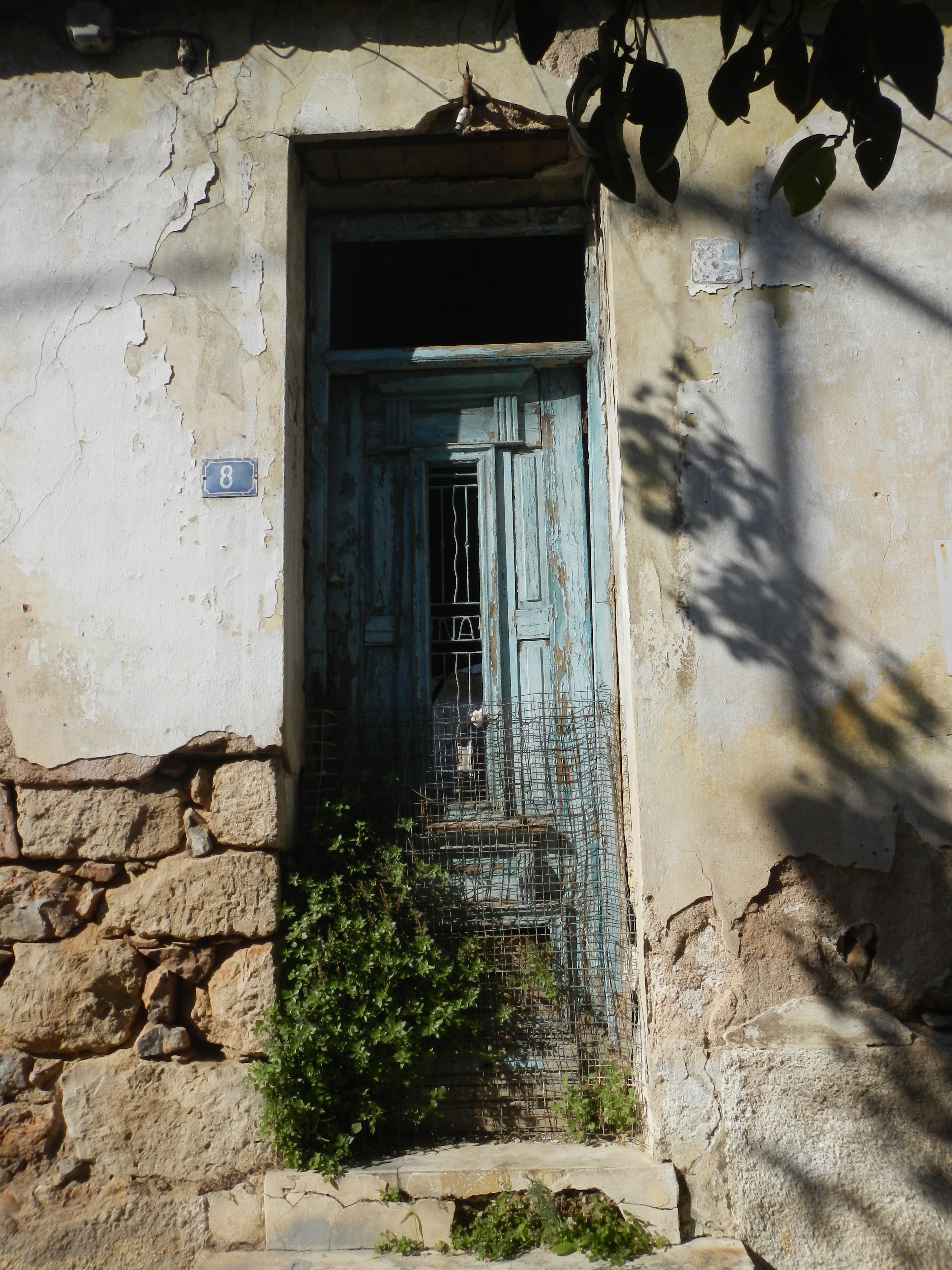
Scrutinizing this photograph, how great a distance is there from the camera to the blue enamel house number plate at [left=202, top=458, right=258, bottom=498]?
3.29 m

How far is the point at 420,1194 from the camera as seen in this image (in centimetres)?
284

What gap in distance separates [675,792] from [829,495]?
109 cm

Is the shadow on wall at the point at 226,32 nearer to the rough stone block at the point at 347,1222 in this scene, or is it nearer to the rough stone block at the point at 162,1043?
the rough stone block at the point at 162,1043

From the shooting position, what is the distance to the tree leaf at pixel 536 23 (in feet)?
5.31

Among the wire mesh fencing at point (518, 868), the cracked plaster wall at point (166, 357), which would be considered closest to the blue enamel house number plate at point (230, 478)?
the cracked plaster wall at point (166, 357)

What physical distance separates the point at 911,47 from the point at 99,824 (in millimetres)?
2843

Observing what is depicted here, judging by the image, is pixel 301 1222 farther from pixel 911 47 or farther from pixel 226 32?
pixel 226 32

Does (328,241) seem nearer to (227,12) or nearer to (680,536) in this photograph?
(227,12)

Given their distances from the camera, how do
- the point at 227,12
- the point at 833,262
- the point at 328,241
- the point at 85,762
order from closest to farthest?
the point at 85,762 < the point at 833,262 < the point at 227,12 < the point at 328,241

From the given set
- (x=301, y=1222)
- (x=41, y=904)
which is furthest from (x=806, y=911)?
(x=41, y=904)

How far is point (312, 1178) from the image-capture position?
113 inches

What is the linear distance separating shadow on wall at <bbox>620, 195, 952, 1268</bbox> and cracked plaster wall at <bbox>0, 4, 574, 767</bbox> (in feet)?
4.03

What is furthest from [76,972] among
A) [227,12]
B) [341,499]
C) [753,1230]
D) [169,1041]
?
[227,12]

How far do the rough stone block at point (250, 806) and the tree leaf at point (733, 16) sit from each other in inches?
90.0
